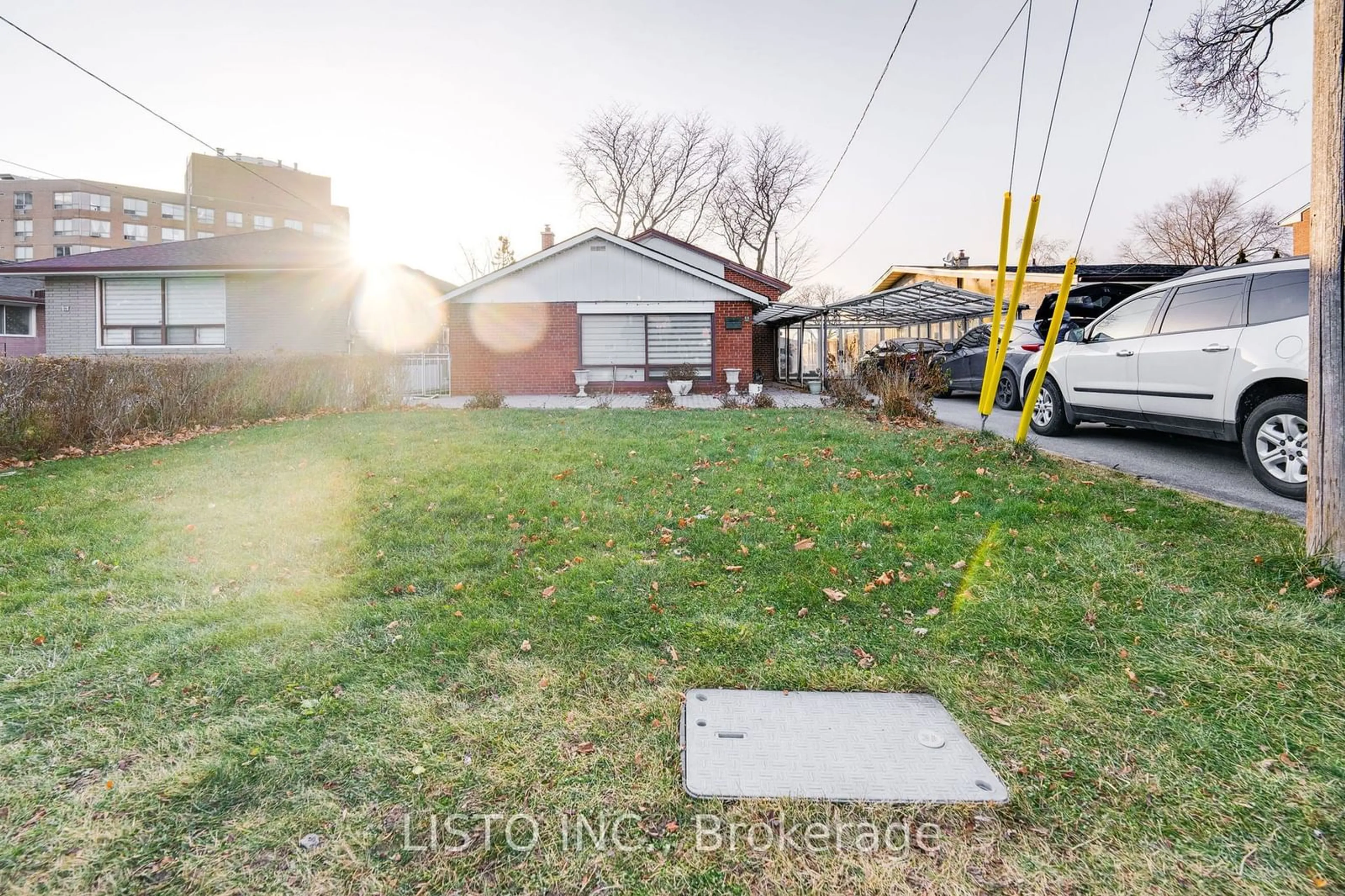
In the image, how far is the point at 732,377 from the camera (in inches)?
699

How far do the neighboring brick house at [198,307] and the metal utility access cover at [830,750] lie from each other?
703 inches

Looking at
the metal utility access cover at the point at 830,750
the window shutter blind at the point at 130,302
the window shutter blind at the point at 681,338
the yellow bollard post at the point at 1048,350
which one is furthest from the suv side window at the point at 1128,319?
the window shutter blind at the point at 130,302

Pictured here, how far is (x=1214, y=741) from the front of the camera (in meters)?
2.20

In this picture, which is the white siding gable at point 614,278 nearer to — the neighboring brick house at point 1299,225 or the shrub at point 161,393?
the shrub at point 161,393

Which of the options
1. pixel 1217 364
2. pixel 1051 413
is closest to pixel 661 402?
pixel 1051 413

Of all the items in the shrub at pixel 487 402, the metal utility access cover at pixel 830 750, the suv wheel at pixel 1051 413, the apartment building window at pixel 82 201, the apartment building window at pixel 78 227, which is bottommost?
the metal utility access cover at pixel 830 750

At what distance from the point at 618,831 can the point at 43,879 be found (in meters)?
1.47

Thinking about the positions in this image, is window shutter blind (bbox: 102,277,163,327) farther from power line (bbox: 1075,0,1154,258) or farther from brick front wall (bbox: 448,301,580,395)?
power line (bbox: 1075,0,1154,258)

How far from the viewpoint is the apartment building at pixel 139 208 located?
58438 millimetres

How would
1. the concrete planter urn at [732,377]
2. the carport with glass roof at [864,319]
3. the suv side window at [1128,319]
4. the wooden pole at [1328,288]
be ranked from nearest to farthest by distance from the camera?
the wooden pole at [1328,288]
the suv side window at [1128,319]
the carport with glass roof at [864,319]
the concrete planter urn at [732,377]

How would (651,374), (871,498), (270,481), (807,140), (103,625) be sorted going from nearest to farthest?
1. (103,625)
2. (871,498)
3. (270,481)
4. (651,374)
5. (807,140)

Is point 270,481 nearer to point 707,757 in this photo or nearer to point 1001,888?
point 707,757

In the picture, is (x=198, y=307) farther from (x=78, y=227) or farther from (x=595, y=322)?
(x=78, y=227)

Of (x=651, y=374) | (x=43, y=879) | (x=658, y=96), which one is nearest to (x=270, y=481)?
(x=43, y=879)
